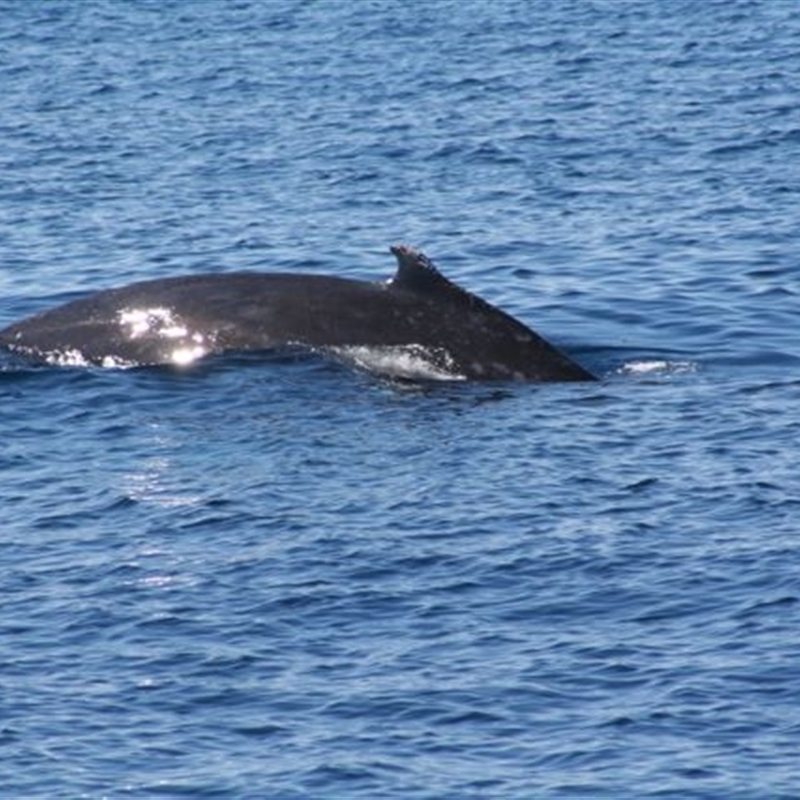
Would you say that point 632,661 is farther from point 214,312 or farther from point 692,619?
point 214,312

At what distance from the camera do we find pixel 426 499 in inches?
810

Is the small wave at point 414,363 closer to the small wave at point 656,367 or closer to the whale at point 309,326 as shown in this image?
the whale at point 309,326

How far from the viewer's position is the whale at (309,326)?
931 inches

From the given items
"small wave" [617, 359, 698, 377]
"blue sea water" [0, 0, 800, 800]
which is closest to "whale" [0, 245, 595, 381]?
"blue sea water" [0, 0, 800, 800]

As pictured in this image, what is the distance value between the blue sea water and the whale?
270mm

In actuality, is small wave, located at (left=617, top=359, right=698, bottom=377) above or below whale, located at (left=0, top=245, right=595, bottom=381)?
below

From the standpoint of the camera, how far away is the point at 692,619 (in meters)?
17.9

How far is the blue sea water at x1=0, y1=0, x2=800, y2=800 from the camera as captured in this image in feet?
53.0

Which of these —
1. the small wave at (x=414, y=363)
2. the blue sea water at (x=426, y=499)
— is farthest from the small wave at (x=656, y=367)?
the small wave at (x=414, y=363)

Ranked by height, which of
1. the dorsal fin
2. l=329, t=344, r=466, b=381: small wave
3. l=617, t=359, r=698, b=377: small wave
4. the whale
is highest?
the dorsal fin

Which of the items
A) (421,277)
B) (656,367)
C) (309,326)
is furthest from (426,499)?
(656,367)

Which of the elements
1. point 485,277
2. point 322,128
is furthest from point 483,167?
point 485,277

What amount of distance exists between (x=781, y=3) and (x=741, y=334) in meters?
28.5

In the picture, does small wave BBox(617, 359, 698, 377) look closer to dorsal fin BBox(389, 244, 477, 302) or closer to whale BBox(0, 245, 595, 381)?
whale BBox(0, 245, 595, 381)
